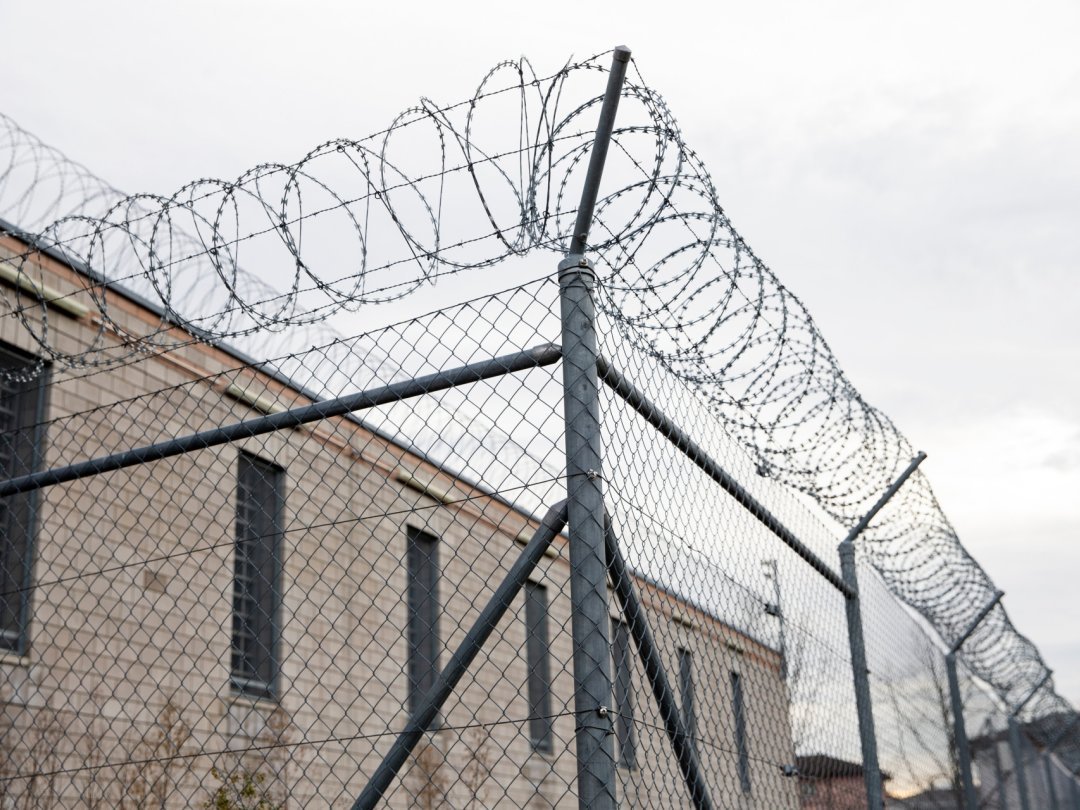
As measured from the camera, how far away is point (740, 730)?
5.06 meters

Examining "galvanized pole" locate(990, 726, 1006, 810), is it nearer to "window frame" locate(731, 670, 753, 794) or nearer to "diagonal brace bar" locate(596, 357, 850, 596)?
"diagonal brace bar" locate(596, 357, 850, 596)

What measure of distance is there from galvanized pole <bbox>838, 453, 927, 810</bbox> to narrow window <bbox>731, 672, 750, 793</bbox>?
861 millimetres

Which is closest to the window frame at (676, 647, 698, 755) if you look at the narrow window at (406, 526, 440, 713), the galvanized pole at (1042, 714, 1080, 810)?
the narrow window at (406, 526, 440, 713)

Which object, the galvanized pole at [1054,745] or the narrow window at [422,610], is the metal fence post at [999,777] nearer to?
the galvanized pole at [1054,745]

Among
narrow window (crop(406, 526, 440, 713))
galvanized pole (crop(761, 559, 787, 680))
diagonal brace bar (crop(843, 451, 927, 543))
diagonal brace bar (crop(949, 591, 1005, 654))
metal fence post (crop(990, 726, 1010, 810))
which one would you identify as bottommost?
metal fence post (crop(990, 726, 1010, 810))

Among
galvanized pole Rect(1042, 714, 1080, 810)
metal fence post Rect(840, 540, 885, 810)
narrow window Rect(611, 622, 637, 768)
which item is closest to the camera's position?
narrow window Rect(611, 622, 637, 768)

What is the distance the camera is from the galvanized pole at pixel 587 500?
293 centimetres

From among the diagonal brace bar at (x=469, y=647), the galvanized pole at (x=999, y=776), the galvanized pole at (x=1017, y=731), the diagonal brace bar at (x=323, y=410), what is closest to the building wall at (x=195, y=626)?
the diagonal brace bar at (x=323, y=410)

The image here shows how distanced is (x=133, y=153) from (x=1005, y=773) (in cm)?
1184

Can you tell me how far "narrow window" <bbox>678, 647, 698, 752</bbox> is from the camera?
12.8ft

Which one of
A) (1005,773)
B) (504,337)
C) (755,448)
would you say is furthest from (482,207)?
(1005,773)

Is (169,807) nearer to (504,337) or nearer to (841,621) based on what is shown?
(841,621)

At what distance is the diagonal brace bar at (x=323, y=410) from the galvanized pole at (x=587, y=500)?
14cm

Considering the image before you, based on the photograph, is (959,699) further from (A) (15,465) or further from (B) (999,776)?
(A) (15,465)
